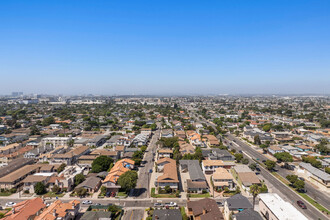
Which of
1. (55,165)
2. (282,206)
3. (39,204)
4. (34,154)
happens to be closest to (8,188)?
(55,165)

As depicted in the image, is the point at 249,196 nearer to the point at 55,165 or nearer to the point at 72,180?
the point at 72,180

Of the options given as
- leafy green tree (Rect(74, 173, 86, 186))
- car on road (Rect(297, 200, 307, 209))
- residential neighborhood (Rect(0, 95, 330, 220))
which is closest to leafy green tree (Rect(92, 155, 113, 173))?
residential neighborhood (Rect(0, 95, 330, 220))

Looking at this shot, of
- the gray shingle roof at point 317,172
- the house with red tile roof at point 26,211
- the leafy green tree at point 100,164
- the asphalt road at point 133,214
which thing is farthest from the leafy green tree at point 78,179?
the gray shingle roof at point 317,172

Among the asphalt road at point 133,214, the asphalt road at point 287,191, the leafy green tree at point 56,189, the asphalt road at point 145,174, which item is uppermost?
the leafy green tree at point 56,189

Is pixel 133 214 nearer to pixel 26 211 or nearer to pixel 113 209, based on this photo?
pixel 113 209

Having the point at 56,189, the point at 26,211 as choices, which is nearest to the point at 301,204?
the point at 26,211

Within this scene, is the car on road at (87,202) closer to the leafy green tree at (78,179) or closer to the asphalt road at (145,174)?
the leafy green tree at (78,179)

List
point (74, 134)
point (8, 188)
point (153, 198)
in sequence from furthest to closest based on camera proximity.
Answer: point (74, 134)
point (8, 188)
point (153, 198)
